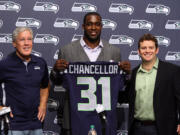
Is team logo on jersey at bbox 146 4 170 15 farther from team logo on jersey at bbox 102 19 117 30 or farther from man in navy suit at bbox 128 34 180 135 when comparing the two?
man in navy suit at bbox 128 34 180 135

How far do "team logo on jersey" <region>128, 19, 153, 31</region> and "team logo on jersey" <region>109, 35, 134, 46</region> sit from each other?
151mm

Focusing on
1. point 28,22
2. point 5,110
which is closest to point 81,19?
point 28,22

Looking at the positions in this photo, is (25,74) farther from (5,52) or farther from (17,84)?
(5,52)

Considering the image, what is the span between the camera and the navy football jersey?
111 inches

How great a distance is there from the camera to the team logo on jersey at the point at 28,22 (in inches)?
A: 150

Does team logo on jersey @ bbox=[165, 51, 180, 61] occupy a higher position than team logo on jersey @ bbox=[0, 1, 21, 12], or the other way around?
team logo on jersey @ bbox=[0, 1, 21, 12]

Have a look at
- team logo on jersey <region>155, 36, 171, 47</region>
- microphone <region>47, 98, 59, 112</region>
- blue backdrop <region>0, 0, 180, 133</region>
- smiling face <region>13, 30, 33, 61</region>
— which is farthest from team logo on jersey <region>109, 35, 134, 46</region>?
smiling face <region>13, 30, 33, 61</region>

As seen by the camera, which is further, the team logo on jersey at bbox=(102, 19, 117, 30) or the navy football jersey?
the team logo on jersey at bbox=(102, 19, 117, 30)

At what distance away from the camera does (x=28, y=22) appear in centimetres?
382

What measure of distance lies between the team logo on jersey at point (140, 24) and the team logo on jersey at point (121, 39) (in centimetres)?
15

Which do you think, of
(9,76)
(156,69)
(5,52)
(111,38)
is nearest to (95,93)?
(156,69)

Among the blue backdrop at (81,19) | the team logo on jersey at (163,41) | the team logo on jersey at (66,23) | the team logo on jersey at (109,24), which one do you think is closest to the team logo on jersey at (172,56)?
the blue backdrop at (81,19)

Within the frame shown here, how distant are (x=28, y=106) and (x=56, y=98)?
1.03 m

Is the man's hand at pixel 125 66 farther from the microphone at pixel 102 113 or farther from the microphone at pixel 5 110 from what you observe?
the microphone at pixel 5 110
